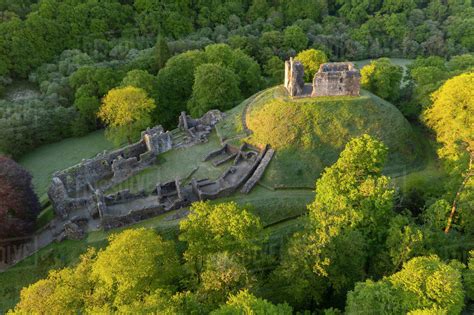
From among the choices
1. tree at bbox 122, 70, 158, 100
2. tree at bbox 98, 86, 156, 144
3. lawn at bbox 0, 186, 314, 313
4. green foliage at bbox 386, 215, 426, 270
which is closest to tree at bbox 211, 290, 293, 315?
green foliage at bbox 386, 215, 426, 270

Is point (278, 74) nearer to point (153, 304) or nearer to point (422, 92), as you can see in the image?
point (422, 92)

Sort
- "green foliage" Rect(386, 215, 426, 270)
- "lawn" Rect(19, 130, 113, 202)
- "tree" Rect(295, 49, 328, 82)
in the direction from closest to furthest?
"green foliage" Rect(386, 215, 426, 270)
"lawn" Rect(19, 130, 113, 202)
"tree" Rect(295, 49, 328, 82)

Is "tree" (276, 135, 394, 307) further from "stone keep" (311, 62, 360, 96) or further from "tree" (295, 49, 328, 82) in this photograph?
"tree" (295, 49, 328, 82)

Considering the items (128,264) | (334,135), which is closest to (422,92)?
(334,135)

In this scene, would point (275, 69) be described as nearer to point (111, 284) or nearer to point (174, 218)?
point (174, 218)

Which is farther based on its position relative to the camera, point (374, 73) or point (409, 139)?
point (374, 73)

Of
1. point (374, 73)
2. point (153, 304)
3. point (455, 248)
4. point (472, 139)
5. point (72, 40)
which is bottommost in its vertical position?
point (455, 248)

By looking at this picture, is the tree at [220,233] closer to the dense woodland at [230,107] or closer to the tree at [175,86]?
the dense woodland at [230,107]

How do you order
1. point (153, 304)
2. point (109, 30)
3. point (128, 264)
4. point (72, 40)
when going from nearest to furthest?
point (153, 304)
point (128, 264)
point (72, 40)
point (109, 30)

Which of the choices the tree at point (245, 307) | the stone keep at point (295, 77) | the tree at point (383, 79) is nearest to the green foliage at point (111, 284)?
the tree at point (245, 307)
